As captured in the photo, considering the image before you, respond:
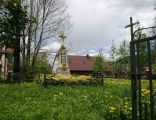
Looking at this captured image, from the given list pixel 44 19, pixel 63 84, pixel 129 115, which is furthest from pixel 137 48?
pixel 44 19

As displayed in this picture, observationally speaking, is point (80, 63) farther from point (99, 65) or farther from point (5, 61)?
point (5, 61)

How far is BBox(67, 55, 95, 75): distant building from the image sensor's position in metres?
82.5

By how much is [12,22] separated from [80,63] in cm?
5287

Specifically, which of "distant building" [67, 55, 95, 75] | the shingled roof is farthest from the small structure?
the shingled roof

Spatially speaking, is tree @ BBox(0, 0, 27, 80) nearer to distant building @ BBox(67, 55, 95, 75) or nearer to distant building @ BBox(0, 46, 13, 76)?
distant building @ BBox(0, 46, 13, 76)

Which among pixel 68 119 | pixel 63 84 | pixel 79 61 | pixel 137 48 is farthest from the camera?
pixel 79 61

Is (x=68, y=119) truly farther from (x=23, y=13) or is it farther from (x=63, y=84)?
(x=23, y=13)

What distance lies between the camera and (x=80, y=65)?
84438 mm

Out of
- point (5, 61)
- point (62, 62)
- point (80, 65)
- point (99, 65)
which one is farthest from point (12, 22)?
point (80, 65)

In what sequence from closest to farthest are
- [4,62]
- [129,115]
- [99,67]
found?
[129,115], [4,62], [99,67]

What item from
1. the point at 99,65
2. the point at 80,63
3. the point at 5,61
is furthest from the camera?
the point at 80,63

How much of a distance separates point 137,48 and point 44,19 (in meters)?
34.8

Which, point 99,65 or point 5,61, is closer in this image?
point 5,61

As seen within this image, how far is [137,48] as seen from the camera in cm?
567
